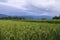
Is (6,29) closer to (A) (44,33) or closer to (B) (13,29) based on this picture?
(B) (13,29)

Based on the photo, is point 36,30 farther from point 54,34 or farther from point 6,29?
point 6,29

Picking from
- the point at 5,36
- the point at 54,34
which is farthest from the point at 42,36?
the point at 5,36

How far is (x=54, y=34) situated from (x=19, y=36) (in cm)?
122

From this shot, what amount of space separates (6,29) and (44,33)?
1284mm

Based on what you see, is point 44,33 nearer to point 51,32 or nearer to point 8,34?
point 51,32

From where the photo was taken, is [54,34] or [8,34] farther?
[54,34]

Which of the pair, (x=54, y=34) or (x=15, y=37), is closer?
(x=15, y=37)

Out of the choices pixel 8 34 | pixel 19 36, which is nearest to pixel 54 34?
pixel 19 36

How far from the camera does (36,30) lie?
17.4 feet

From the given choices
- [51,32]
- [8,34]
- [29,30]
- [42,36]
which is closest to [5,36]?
[8,34]

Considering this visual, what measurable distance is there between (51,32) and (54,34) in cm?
15

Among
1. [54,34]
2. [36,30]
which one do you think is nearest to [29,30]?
[36,30]

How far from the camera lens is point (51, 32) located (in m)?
5.42

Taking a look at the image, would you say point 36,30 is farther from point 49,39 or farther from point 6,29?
point 6,29
